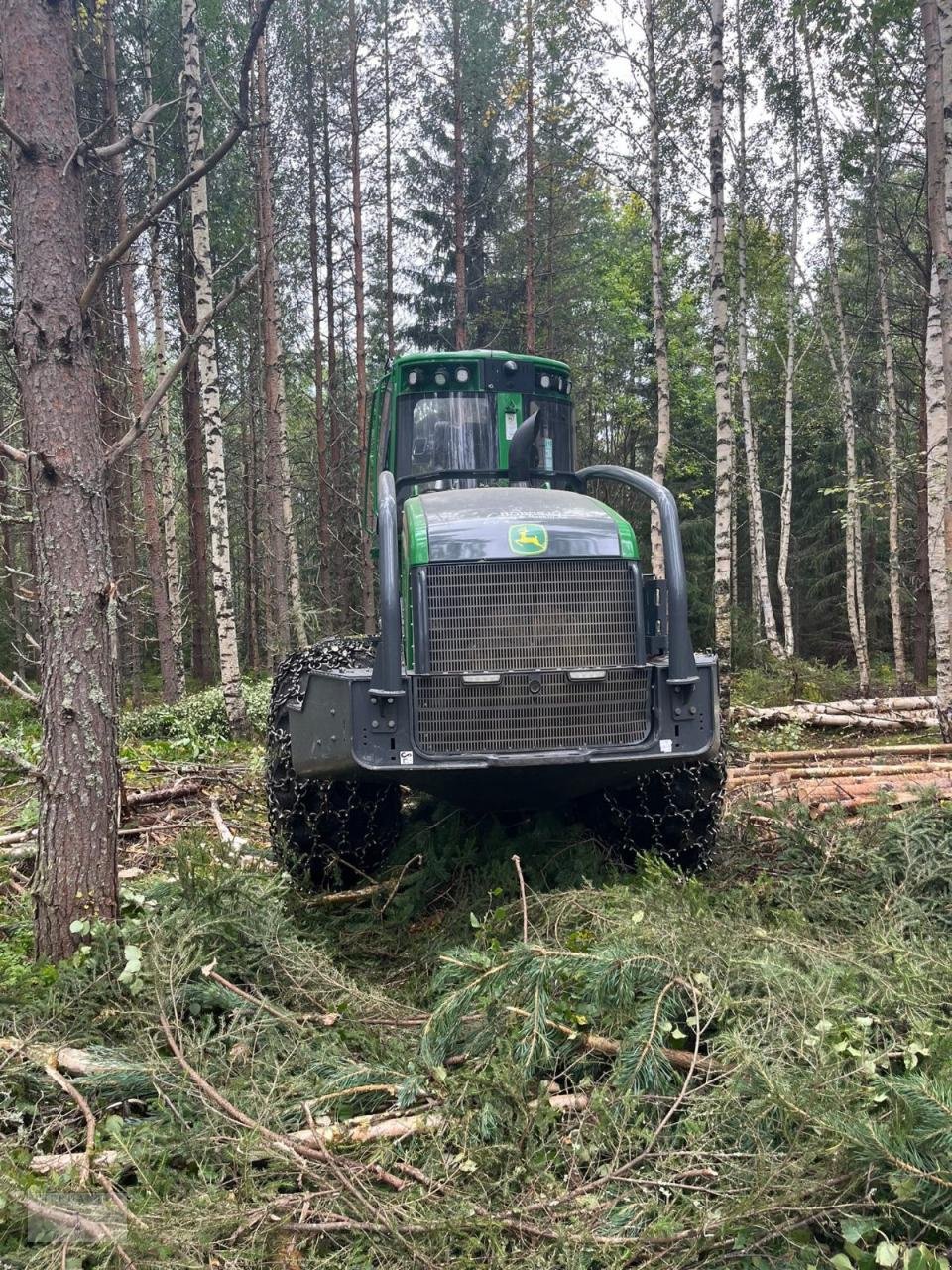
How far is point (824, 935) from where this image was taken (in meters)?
3.58

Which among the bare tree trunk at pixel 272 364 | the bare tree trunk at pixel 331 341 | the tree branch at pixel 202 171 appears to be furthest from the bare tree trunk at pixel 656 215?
the tree branch at pixel 202 171

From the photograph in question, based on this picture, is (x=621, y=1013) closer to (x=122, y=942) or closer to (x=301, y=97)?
(x=122, y=942)

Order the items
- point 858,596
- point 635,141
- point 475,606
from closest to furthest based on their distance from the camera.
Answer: point 475,606, point 635,141, point 858,596

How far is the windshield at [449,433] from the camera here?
18.4 feet

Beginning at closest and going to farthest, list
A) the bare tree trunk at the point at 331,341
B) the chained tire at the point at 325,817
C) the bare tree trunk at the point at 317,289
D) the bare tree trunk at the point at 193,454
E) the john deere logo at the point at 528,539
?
the john deere logo at the point at 528,539 < the chained tire at the point at 325,817 < the bare tree trunk at the point at 193,454 < the bare tree trunk at the point at 317,289 < the bare tree trunk at the point at 331,341

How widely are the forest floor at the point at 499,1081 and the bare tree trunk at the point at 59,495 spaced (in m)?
0.33

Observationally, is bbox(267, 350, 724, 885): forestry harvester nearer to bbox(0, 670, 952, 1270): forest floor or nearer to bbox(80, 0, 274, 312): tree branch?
bbox(0, 670, 952, 1270): forest floor

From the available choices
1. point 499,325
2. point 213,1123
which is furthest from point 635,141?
point 213,1123

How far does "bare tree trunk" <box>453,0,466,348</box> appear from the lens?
18.1 m

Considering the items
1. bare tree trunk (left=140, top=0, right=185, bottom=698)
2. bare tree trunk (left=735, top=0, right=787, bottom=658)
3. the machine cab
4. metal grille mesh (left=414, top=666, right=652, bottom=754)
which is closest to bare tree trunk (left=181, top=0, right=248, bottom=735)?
bare tree trunk (left=140, top=0, right=185, bottom=698)

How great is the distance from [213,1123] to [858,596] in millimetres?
17590

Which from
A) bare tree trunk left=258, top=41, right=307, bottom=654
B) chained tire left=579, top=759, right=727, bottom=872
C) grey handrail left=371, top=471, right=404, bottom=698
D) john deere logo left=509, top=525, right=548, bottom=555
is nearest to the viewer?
grey handrail left=371, top=471, right=404, bottom=698

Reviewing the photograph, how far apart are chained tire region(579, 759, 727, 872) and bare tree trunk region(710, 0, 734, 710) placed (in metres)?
6.10

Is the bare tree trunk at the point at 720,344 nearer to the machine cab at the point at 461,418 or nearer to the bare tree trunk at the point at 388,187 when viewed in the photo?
the machine cab at the point at 461,418
